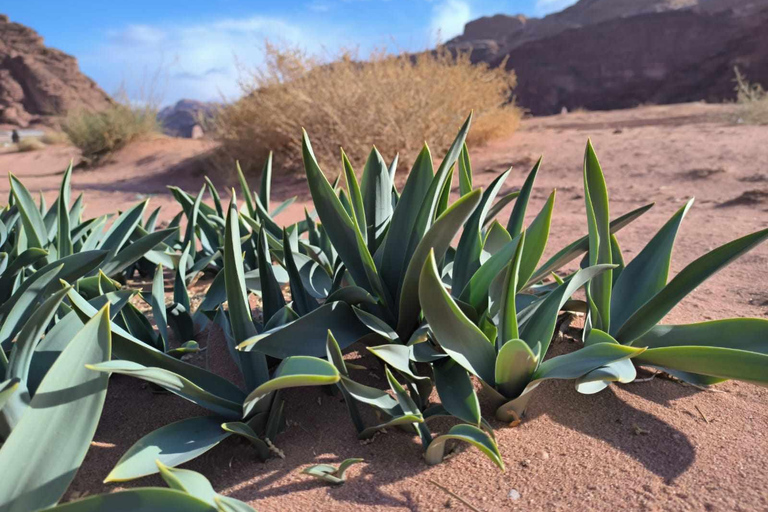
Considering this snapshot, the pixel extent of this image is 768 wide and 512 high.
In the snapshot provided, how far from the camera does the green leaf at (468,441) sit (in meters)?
1.18

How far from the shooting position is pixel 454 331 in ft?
4.54

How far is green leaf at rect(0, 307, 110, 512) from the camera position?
992 millimetres

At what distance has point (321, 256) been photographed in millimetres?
2275

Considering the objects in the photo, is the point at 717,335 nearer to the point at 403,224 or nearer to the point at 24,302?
the point at 403,224

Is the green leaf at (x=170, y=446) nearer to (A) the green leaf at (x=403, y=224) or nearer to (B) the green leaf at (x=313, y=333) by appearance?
(B) the green leaf at (x=313, y=333)

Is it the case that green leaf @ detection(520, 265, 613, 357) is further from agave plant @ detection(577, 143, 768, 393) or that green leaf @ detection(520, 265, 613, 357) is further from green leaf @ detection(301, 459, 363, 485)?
green leaf @ detection(301, 459, 363, 485)

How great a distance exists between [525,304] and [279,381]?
944 mm

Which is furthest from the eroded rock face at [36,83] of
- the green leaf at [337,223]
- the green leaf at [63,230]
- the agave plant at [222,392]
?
the agave plant at [222,392]

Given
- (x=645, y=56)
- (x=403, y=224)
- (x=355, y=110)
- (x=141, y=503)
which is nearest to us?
(x=141, y=503)

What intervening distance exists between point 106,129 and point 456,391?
13.8 metres

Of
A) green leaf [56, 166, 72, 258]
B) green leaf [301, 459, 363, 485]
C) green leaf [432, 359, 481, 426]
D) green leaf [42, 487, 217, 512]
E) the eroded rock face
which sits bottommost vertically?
green leaf [301, 459, 363, 485]

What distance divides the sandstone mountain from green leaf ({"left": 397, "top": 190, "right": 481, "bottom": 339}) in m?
28.0

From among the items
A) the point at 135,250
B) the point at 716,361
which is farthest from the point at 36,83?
the point at 716,361

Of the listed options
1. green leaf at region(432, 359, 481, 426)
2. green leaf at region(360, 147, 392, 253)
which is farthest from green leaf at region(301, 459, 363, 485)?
green leaf at region(360, 147, 392, 253)
